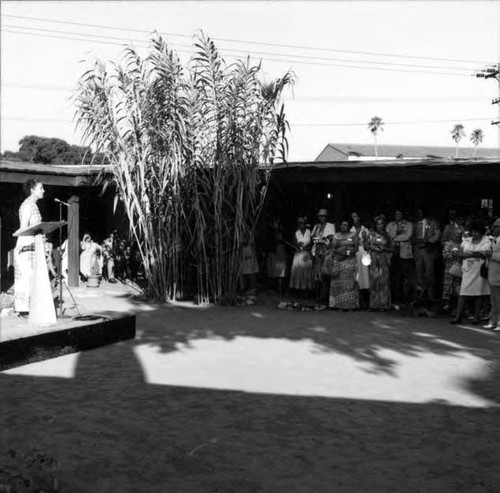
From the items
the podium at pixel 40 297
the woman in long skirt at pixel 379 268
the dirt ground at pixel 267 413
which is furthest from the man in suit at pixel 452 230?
the podium at pixel 40 297

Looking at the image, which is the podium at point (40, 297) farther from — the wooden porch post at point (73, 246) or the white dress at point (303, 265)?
the wooden porch post at point (73, 246)

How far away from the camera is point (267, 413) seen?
478cm

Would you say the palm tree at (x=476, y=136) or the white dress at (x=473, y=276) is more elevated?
the palm tree at (x=476, y=136)

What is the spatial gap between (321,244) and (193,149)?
9.28ft

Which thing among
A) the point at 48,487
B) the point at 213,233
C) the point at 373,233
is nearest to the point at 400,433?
the point at 48,487

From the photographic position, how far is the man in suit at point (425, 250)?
35.3ft

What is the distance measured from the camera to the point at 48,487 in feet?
9.96

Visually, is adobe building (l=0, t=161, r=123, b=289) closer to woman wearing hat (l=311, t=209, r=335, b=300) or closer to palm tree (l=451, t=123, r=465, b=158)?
woman wearing hat (l=311, t=209, r=335, b=300)

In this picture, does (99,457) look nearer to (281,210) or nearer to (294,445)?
(294,445)

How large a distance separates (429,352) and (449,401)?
198 cm

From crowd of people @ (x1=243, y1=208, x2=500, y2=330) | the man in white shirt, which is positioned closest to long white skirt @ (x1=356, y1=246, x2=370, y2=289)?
crowd of people @ (x1=243, y1=208, x2=500, y2=330)

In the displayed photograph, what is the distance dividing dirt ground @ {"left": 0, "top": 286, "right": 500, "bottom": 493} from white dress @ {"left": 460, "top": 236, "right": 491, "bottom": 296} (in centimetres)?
122

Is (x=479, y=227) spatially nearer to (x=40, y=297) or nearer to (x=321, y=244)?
(x=321, y=244)

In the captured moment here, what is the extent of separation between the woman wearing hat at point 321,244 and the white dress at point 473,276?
8.52ft
